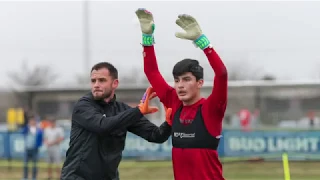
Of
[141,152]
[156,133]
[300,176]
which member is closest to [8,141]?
[141,152]

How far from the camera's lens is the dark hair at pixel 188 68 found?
5797mm

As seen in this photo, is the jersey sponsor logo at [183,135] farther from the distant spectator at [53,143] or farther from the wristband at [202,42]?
the distant spectator at [53,143]

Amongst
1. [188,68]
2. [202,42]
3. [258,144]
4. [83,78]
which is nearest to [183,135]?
[188,68]

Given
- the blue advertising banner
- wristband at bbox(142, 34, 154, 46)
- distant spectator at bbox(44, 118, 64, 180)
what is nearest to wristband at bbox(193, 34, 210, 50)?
wristband at bbox(142, 34, 154, 46)

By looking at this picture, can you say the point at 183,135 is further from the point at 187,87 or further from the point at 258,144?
the point at 258,144

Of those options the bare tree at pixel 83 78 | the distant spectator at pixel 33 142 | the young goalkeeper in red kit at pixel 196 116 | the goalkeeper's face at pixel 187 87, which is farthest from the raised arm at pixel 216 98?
the bare tree at pixel 83 78

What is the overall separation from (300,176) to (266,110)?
1257 cm

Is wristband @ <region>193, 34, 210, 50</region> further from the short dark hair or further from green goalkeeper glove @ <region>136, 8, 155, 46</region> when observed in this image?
the short dark hair

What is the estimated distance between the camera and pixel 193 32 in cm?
572

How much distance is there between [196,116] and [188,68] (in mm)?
402

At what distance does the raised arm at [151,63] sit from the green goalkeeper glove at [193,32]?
1.89 ft

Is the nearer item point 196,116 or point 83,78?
point 196,116

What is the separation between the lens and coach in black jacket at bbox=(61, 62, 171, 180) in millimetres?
6332

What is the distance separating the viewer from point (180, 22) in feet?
19.0
